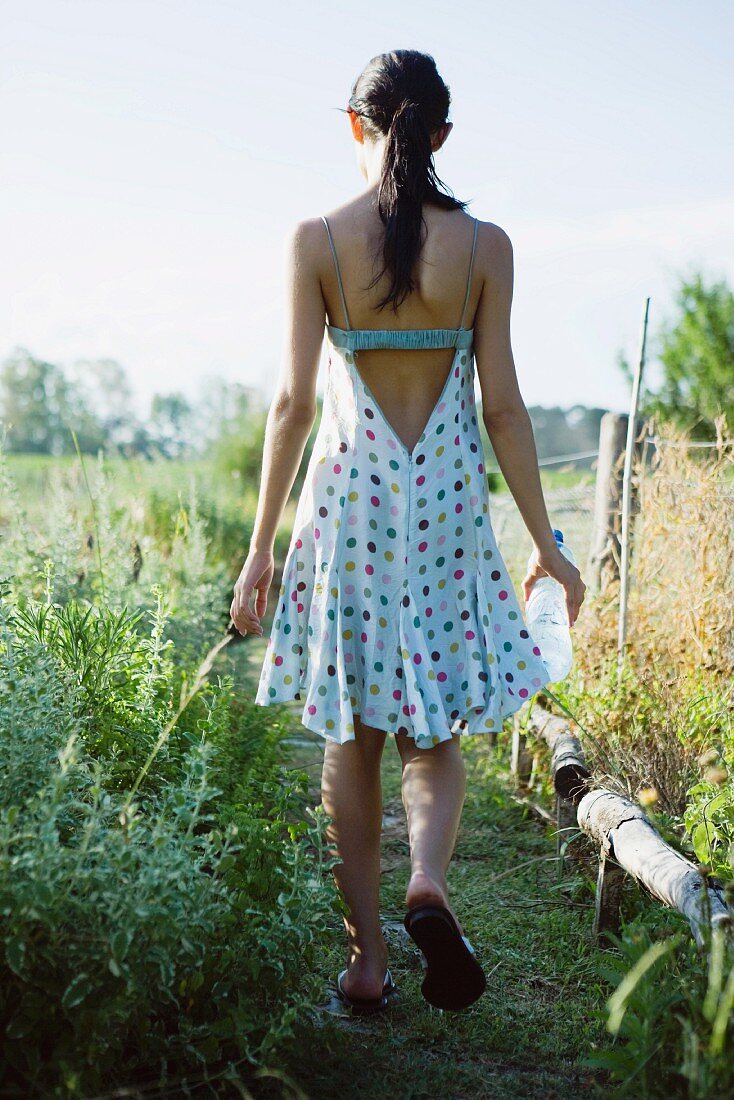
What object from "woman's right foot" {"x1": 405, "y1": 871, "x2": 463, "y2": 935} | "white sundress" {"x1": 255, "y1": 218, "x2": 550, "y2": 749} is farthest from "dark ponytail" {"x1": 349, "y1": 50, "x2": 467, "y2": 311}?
"woman's right foot" {"x1": 405, "y1": 871, "x2": 463, "y2": 935}

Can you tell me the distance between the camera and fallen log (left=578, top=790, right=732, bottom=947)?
1.94 metres

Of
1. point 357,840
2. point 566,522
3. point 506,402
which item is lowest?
point 357,840

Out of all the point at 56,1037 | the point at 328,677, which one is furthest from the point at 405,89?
the point at 56,1037

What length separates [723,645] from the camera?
3.48 meters

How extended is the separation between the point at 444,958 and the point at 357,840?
39 centimetres

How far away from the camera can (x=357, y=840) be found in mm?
2137

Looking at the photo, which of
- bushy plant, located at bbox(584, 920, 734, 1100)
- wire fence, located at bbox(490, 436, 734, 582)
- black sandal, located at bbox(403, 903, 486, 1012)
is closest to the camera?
bushy plant, located at bbox(584, 920, 734, 1100)

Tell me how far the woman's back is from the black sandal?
97 centimetres

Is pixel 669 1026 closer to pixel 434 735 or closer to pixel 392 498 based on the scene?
pixel 434 735

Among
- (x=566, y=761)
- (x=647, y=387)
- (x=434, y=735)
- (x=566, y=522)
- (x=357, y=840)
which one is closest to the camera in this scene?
(x=434, y=735)

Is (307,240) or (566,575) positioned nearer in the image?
(307,240)

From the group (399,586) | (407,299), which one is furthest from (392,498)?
(407,299)

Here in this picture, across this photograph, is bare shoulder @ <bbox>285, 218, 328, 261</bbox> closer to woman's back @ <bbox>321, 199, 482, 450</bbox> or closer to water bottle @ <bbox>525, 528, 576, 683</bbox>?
woman's back @ <bbox>321, 199, 482, 450</bbox>

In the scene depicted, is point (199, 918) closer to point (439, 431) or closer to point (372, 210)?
point (439, 431)
